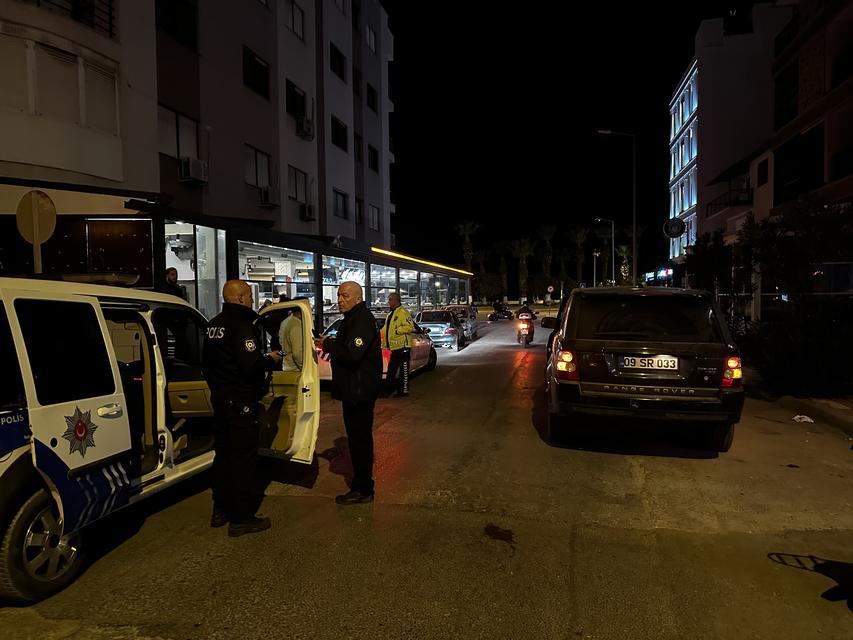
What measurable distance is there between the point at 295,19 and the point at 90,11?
11.9 metres

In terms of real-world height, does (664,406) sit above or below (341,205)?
below

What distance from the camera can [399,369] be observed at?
10.5 metres

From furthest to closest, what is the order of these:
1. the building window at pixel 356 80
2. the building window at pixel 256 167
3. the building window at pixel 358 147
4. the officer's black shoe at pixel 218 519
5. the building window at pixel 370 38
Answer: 1. the building window at pixel 370 38
2. the building window at pixel 358 147
3. the building window at pixel 356 80
4. the building window at pixel 256 167
5. the officer's black shoe at pixel 218 519

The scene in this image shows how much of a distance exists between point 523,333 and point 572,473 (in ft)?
48.6

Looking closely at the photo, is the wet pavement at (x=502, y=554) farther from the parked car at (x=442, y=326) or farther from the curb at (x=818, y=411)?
the parked car at (x=442, y=326)

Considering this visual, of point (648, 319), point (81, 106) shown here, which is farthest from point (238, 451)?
point (81, 106)

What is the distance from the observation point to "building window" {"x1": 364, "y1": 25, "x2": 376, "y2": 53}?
108 ft

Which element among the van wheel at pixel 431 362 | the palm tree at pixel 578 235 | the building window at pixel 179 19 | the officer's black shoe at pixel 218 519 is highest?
the palm tree at pixel 578 235

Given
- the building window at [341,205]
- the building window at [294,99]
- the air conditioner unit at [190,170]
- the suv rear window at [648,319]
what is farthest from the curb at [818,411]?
the building window at [341,205]

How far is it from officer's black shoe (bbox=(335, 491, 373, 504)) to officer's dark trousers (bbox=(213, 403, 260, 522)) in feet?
2.74

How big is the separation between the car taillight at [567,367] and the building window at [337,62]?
2539 cm

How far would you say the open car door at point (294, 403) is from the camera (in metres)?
5.05

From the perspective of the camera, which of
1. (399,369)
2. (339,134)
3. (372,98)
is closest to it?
(399,369)

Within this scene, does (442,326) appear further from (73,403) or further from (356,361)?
(73,403)
